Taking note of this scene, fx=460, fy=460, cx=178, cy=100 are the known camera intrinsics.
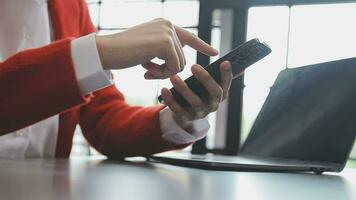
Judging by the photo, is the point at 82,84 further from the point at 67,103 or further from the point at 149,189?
the point at 149,189

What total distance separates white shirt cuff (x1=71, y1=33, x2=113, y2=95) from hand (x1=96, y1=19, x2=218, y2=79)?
0.01 meters

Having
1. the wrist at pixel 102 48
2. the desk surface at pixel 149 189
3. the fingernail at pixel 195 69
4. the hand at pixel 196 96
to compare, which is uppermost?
the wrist at pixel 102 48

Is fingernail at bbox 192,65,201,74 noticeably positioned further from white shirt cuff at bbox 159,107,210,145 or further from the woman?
white shirt cuff at bbox 159,107,210,145

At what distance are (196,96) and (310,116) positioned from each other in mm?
216

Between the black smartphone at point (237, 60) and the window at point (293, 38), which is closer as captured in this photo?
the black smartphone at point (237, 60)

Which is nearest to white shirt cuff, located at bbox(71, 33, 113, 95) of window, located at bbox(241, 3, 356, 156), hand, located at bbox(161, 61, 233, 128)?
hand, located at bbox(161, 61, 233, 128)

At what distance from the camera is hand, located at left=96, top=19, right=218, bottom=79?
632 mm

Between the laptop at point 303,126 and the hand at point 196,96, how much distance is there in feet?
0.25

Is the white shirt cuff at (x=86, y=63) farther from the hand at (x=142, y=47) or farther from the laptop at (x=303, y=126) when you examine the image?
the laptop at (x=303, y=126)

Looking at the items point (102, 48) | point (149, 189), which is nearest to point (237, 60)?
point (102, 48)

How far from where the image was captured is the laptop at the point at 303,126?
0.71 meters

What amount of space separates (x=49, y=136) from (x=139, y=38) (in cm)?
39

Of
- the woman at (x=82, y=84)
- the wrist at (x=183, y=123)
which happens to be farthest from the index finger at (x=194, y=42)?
the wrist at (x=183, y=123)

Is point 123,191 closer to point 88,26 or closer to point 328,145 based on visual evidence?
point 328,145
